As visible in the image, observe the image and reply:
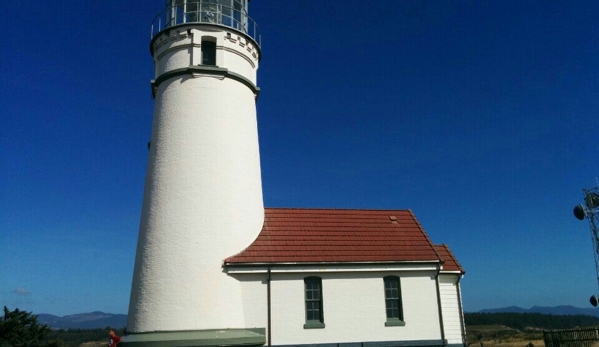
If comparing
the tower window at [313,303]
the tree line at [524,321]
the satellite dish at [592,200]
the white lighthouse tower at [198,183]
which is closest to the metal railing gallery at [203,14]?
the white lighthouse tower at [198,183]

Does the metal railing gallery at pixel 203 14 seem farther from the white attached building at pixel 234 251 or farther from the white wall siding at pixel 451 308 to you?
the white wall siding at pixel 451 308

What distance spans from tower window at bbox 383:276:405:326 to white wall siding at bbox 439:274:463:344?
1.70 m

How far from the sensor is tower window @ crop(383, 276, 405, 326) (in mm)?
14970

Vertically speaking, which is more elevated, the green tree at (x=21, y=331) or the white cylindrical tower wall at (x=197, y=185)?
the white cylindrical tower wall at (x=197, y=185)

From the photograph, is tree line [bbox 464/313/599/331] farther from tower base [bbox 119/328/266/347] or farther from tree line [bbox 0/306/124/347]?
tower base [bbox 119/328/266/347]

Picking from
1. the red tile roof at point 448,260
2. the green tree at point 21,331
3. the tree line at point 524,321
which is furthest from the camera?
the tree line at point 524,321

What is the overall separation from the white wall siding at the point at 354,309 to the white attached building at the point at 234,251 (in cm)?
3

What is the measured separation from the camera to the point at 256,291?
1428 centimetres

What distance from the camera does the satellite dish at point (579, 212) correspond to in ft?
92.2

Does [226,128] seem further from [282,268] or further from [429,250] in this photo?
[429,250]

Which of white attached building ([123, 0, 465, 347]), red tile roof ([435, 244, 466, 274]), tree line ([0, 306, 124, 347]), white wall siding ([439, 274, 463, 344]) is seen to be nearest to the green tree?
tree line ([0, 306, 124, 347])

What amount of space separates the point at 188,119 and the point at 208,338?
6.83 metres

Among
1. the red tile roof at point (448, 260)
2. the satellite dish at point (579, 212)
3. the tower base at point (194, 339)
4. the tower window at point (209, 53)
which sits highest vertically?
the tower window at point (209, 53)

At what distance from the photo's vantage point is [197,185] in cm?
1415
